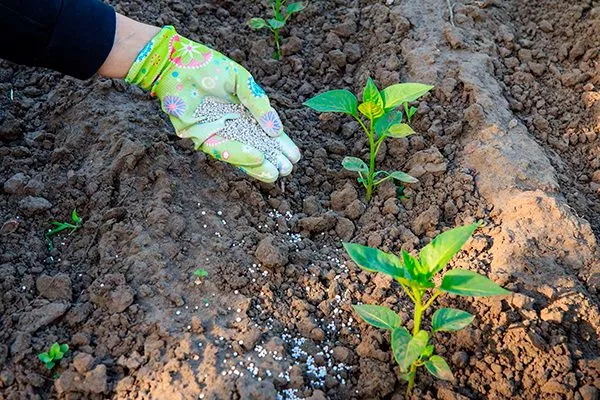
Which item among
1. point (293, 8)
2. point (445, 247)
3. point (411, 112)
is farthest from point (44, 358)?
point (293, 8)

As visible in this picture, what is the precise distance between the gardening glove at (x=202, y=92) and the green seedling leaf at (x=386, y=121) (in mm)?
310

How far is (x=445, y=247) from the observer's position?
5.68 feet

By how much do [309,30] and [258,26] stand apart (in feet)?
1.01

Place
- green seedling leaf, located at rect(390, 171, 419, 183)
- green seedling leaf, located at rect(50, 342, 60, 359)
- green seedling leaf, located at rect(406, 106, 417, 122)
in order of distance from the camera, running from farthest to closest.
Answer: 1. green seedling leaf, located at rect(406, 106, 417, 122)
2. green seedling leaf, located at rect(390, 171, 419, 183)
3. green seedling leaf, located at rect(50, 342, 60, 359)

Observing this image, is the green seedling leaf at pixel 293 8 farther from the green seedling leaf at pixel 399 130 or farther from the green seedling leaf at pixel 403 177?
the green seedling leaf at pixel 403 177

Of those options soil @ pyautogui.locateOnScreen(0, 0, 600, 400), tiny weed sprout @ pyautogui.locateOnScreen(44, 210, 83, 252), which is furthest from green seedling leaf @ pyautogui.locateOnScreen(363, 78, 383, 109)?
tiny weed sprout @ pyautogui.locateOnScreen(44, 210, 83, 252)

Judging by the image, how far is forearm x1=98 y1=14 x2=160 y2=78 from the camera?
7.67ft

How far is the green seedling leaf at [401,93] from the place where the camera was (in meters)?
2.24

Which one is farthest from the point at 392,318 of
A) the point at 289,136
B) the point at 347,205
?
the point at 289,136

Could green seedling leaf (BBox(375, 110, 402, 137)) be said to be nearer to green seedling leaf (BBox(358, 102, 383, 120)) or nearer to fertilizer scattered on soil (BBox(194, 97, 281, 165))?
green seedling leaf (BBox(358, 102, 383, 120))

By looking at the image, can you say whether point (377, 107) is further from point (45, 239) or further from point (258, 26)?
point (45, 239)

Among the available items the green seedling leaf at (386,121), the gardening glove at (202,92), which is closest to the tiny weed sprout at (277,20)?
the gardening glove at (202,92)

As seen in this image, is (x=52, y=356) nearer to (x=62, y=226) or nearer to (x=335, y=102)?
(x=62, y=226)

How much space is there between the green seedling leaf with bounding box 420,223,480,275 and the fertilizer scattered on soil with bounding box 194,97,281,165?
802mm
